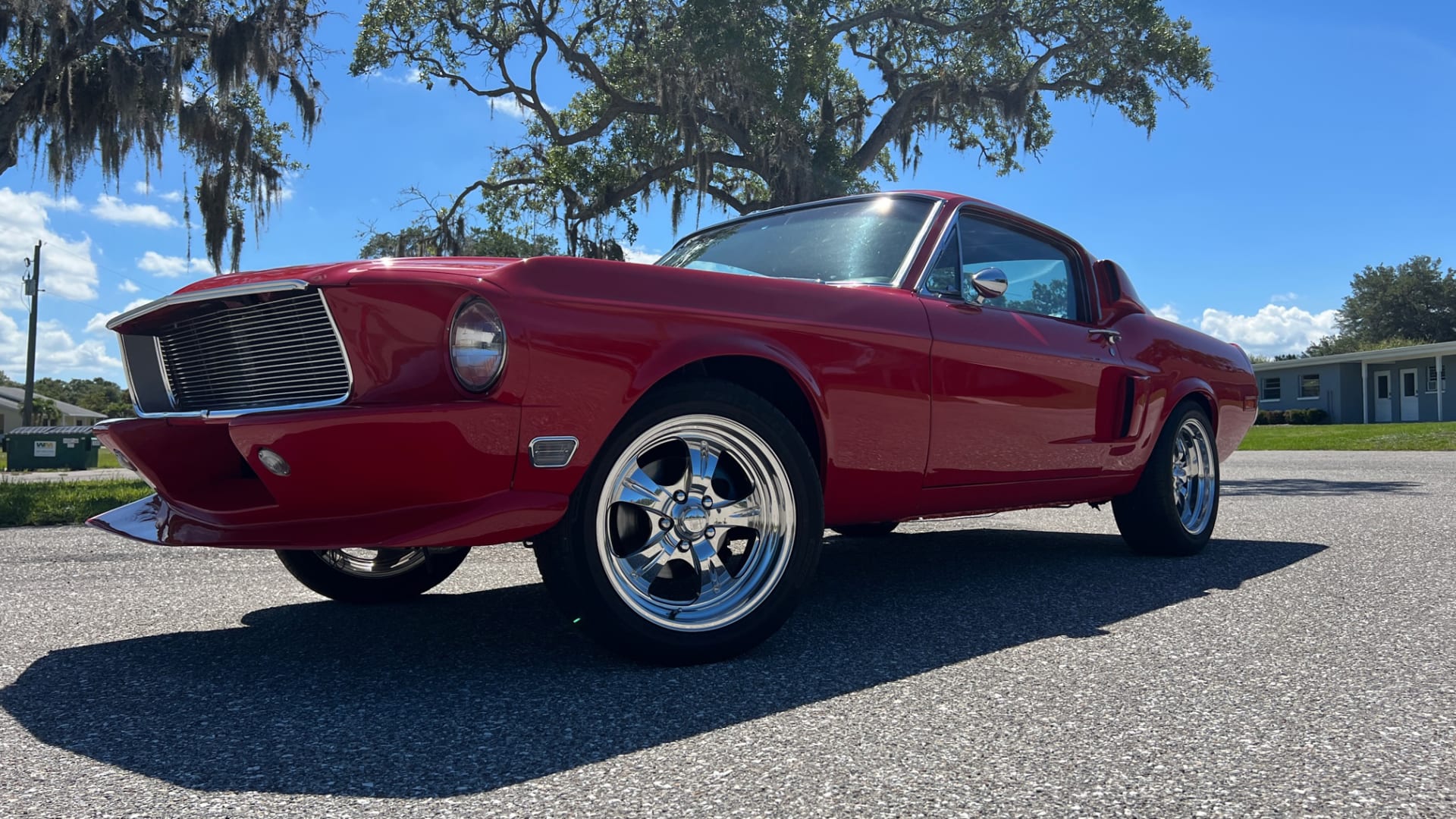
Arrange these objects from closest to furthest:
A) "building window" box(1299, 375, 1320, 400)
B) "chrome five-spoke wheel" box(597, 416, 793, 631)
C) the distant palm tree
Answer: "chrome five-spoke wheel" box(597, 416, 793, 631) → "building window" box(1299, 375, 1320, 400) → the distant palm tree

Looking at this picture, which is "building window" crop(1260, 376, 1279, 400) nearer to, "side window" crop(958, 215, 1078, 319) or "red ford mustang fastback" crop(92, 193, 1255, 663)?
"side window" crop(958, 215, 1078, 319)

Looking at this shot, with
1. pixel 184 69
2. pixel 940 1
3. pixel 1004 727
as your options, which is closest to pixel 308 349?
pixel 1004 727

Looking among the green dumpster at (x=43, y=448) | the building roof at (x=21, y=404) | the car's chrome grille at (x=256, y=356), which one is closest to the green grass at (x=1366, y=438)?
the car's chrome grille at (x=256, y=356)

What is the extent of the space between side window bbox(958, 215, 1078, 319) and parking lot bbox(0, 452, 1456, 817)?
1163mm

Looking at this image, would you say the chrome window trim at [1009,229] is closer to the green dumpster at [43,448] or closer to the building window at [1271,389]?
the green dumpster at [43,448]

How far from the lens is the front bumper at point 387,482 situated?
249 cm

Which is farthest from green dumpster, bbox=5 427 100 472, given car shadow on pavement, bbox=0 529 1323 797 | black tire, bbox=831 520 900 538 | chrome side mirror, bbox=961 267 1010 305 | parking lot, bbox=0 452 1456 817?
chrome side mirror, bbox=961 267 1010 305

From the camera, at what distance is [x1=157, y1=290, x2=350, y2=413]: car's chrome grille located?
2682 millimetres

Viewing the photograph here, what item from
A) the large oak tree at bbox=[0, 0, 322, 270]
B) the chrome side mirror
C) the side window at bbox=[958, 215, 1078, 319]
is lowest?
the chrome side mirror

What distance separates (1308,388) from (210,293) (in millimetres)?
43326

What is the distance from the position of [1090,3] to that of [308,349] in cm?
1826

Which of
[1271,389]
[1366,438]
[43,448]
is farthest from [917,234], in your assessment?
[1271,389]

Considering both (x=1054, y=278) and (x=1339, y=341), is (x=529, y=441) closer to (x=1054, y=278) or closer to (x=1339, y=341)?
(x=1054, y=278)

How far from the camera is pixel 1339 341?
63781 mm
